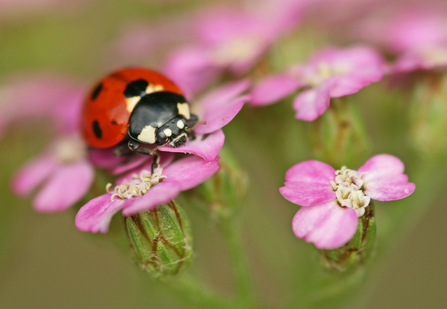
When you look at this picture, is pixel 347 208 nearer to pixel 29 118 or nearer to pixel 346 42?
pixel 346 42

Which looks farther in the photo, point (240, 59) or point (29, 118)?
point (29, 118)

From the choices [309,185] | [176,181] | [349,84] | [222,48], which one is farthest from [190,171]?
[222,48]

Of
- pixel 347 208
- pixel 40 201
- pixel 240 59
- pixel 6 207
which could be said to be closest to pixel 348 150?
pixel 347 208

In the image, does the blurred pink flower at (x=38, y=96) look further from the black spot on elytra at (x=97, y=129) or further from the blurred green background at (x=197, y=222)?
the black spot on elytra at (x=97, y=129)

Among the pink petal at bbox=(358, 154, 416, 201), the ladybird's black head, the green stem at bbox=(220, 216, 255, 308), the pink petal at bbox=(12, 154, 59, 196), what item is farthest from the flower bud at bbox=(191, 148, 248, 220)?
the pink petal at bbox=(12, 154, 59, 196)

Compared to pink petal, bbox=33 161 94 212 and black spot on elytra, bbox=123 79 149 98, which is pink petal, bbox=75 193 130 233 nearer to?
pink petal, bbox=33 161 94 212

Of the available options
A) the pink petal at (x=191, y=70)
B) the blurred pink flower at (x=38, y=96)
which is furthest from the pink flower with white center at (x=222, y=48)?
the blurred pink flower at (x=38, y=96)

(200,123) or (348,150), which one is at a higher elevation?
(200,123)

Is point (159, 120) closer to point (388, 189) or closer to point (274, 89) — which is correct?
point (274, 89)
